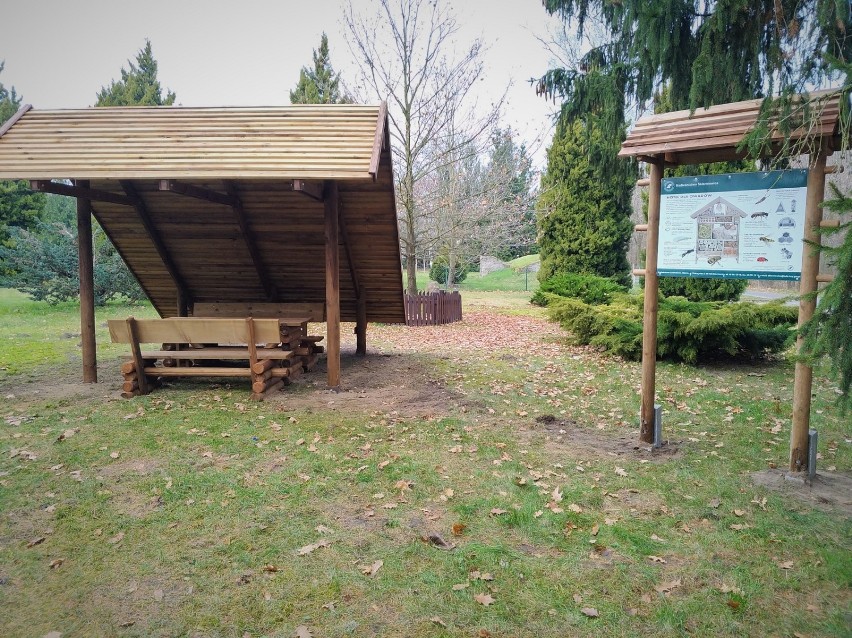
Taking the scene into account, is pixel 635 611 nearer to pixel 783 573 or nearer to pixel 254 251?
pixel 783 573

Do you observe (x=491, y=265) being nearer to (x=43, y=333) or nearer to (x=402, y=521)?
(x=43, y=333)

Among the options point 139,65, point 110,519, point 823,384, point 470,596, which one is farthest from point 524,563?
point 139,65

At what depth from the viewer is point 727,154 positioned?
583 cm

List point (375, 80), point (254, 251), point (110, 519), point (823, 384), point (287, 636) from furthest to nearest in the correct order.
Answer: point (375, 80) < point (254, 251) < point (823, 384) < point (110, 519) < point (287, 636)

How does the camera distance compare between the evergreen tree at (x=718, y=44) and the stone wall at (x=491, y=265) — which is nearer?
the evergreen tree at (x=718, y=44)

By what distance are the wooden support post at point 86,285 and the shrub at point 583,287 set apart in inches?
497

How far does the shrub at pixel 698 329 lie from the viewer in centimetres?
988

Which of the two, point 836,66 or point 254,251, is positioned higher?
point 836,66

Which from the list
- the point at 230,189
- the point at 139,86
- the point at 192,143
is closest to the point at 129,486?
the point at 192,143

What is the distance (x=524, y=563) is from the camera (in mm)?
3906

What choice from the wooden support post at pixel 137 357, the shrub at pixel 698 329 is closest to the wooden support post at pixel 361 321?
the wooden support post at pixel 137 357

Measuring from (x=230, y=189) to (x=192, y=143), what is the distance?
121 cm

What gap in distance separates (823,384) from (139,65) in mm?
37359

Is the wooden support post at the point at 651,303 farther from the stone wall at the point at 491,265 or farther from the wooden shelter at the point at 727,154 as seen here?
the stone wall at the point at 491,265
